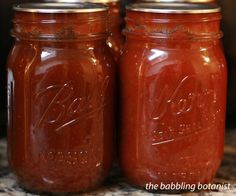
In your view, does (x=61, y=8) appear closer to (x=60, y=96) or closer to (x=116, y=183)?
(x=60, y=96)

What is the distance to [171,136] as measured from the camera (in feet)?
2.62

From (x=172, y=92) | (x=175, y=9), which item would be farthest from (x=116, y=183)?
(x=175, y=9)

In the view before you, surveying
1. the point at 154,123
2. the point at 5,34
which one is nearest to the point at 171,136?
the point at 154,123

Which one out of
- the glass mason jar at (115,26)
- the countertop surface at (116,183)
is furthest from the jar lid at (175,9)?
the countertop surface at (116,183)

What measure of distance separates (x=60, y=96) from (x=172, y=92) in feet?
0.52

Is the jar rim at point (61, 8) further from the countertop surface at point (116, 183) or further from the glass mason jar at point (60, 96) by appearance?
the countertop surface at point (116, 183)

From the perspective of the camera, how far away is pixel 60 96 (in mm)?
770

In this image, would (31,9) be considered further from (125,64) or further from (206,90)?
(206,90)

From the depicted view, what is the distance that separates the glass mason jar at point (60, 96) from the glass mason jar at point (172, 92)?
41mm

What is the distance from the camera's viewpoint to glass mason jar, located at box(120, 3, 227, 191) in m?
0.78

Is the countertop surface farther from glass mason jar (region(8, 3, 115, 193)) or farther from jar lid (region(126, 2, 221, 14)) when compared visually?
jar lid (region(126, 2, 221, 14))

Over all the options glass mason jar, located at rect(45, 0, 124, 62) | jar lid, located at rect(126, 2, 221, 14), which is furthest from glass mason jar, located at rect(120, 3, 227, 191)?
glass mason jar, located at rect(45, 0, 124, 62)

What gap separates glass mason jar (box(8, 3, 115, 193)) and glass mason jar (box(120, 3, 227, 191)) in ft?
0.13

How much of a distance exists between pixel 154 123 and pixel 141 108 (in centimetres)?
3
